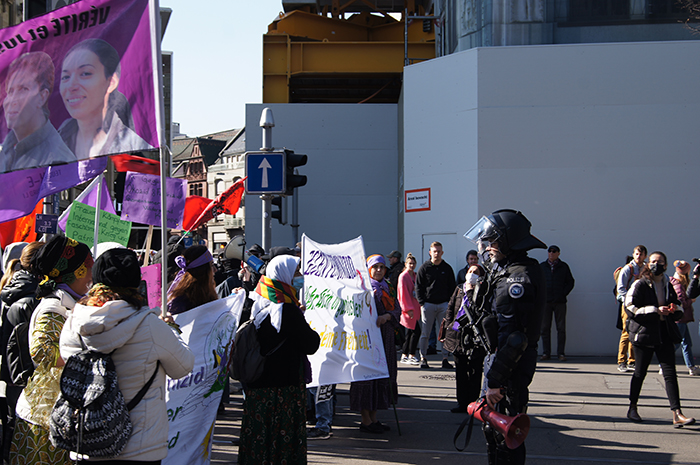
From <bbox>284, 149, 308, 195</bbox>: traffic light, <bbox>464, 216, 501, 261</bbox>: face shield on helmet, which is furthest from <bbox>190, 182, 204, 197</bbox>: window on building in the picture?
<bbox>464, 216, 501, 261</bbox>: face shield on helmet

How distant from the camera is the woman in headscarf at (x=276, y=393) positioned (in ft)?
15.7

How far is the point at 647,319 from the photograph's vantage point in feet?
23.3

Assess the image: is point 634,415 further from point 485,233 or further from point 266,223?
point 266,223

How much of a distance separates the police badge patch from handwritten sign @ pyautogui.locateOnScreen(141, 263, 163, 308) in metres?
3.62

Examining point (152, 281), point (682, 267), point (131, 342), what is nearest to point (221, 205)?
point (152, 281)

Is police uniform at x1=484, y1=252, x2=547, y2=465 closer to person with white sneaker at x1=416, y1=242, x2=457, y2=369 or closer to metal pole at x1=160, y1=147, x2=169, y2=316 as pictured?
metal pole at x1=160, y1=147, x2=169, y2=316

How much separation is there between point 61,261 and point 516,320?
9.45 ft

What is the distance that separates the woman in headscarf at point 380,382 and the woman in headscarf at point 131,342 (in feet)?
11.7

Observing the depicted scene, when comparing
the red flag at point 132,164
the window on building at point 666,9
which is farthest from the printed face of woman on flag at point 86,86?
the window on building at point 666,9

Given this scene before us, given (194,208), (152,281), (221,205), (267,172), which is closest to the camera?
(152,281)

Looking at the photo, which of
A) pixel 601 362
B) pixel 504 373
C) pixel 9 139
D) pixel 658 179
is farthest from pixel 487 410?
pixel 658 179

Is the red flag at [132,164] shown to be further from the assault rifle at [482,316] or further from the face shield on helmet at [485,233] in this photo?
the assault rifle at [482,316]

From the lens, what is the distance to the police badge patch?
446 centimetres

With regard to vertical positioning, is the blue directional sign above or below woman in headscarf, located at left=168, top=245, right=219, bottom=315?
above
